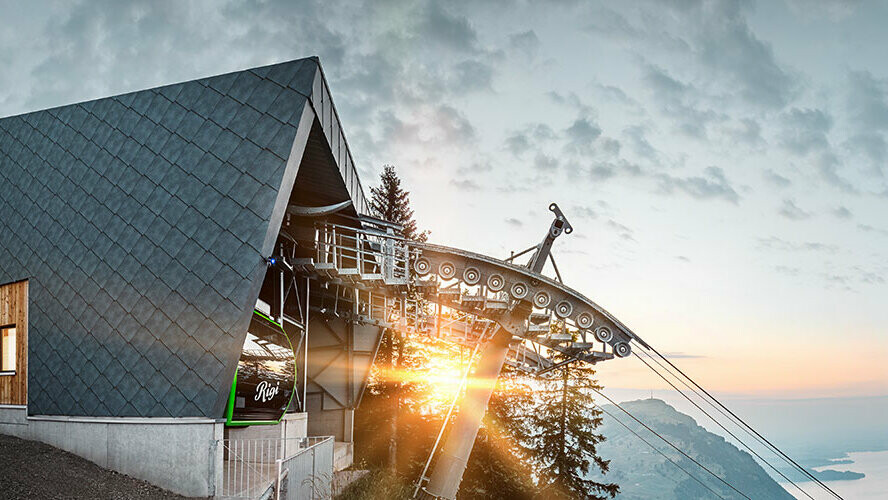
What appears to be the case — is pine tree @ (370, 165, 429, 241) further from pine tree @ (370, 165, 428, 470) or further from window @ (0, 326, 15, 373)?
window @ (0, 326, 15, 373)

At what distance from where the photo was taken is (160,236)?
16.0 m

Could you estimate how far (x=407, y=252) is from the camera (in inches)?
764

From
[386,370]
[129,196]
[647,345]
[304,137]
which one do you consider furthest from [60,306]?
[386,370]

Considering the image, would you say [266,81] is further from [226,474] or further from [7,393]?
[7,393]

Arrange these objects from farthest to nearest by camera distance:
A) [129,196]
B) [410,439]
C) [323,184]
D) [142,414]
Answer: [410,439]
[323,184]
[129,196]
[142,414]

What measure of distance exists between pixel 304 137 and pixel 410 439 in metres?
31.7

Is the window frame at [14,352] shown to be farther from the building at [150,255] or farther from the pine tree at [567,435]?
the pine tree at [567,435]

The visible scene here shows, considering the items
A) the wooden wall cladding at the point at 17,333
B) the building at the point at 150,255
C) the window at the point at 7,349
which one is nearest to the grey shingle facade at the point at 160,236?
the building at the point at 150,255

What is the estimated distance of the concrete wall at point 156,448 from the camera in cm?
1434

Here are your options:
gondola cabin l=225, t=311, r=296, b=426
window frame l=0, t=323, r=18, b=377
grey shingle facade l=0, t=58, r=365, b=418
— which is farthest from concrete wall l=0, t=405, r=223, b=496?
window frame l=0, t=323, r=18, b=377

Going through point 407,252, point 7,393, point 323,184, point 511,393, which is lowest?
point 511,393

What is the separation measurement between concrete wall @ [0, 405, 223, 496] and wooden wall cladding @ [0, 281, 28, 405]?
10.9ft

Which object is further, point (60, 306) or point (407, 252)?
point (407, 252)

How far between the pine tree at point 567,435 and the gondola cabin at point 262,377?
968 inches
